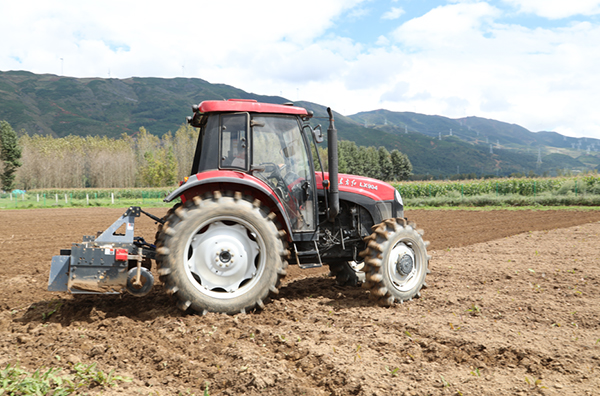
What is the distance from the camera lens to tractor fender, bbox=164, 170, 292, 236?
4.59 m

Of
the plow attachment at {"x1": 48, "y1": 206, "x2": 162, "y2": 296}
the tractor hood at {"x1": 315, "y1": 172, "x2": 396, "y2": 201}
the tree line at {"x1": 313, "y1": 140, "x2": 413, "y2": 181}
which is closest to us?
the plow attachment at {"x1": 48, "y1": 206, "x2": 162, "y2": 296}

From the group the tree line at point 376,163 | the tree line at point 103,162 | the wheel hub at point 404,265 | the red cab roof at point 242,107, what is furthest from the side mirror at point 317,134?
the tree line at point 376,163

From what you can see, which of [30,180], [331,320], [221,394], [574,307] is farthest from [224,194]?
[30,180]

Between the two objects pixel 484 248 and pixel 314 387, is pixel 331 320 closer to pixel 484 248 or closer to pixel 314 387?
pixel 314 387

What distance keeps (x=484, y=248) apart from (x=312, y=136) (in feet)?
21.7

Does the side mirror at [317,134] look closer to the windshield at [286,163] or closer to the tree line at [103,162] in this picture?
the windshield at [286,163]

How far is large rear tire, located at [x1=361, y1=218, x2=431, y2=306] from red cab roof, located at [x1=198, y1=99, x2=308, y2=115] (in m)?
1.88

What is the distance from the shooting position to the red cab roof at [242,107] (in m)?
4.93

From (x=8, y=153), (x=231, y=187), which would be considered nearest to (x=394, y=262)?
(x=231, y=187)

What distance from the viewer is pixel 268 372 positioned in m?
3.37

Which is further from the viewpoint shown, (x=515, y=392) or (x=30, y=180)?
(x=30, y=180)

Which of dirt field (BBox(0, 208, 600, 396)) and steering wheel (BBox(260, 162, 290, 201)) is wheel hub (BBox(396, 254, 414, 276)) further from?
steering wheel (BBox(260, 162, 290, 201))

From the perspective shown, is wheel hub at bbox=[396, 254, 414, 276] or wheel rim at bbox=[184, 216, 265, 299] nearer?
wheel rim at bbox=[184, 216, 265, 299]

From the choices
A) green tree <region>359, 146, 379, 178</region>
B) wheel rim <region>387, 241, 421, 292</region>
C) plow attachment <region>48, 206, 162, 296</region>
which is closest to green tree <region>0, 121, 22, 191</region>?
plow attachment <region>48, 206, 162, 296</region>
